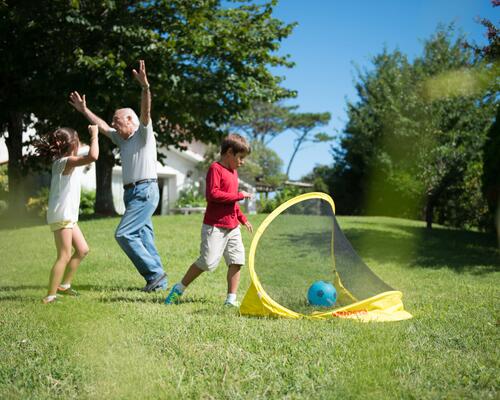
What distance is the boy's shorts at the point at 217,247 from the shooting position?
4.76 meters

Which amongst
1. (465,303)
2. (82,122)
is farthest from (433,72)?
(465,303)

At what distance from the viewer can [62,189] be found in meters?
4.99

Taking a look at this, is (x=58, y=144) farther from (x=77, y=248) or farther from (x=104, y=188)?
(x=104, y=188)

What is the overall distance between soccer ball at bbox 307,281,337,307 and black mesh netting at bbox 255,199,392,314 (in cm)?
7

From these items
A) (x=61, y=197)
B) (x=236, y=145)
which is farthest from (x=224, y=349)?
(x=61, y=197)

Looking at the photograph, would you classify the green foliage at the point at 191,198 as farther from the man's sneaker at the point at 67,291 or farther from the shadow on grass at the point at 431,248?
the man's sneaker at the point at 67,291

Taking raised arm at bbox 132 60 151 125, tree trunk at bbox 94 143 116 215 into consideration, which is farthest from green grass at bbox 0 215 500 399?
tree trunk at bbox 94 143 116 215

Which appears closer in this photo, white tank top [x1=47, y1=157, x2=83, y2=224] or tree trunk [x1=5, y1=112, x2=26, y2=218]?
white tank top [x1=47, y1=157, x2=83, y2=224]

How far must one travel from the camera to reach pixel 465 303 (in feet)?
16.8

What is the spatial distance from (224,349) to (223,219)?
170 cm

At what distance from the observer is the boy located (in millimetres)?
4742

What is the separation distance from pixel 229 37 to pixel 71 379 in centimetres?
1318

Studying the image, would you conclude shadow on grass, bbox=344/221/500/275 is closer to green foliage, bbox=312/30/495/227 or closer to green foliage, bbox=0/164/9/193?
green foliage, bbox=312/30/495/227

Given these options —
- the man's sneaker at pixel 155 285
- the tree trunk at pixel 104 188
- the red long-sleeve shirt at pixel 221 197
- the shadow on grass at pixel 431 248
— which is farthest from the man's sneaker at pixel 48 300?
the tree trunk at pixel 104 188
